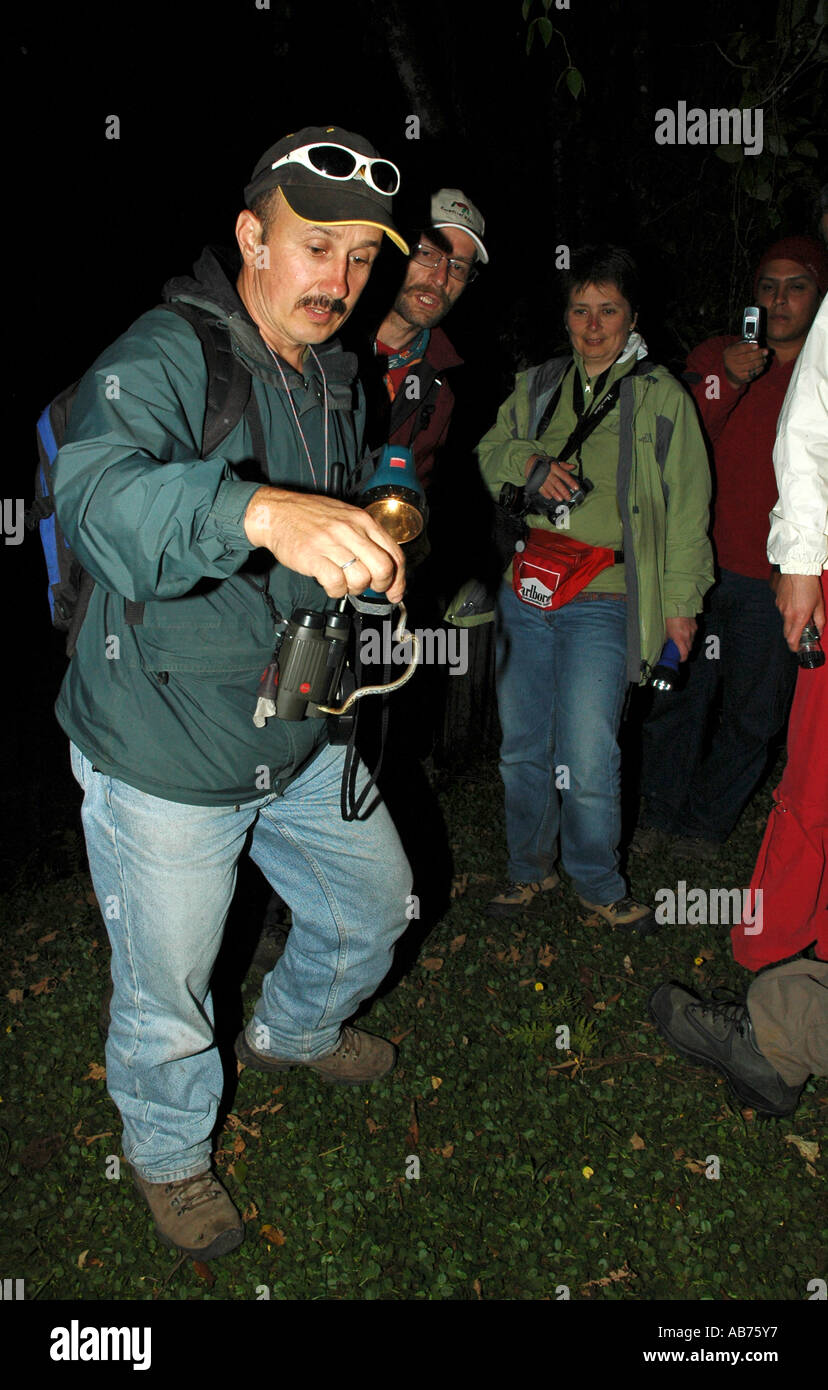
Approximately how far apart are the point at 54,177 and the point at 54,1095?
15.1 feet

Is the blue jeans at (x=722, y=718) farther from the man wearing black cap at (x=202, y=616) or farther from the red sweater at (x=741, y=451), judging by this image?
the man wearing black cap at (x=202, y=616)

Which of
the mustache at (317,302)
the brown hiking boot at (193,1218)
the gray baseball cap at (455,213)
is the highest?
the gray baseball cap at (455,213)

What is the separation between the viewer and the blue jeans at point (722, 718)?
15.6ft

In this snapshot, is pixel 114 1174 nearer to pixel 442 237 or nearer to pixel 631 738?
pixel 442 237

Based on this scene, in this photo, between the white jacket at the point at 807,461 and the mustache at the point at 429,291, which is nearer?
the white jacket at the point at 807,461

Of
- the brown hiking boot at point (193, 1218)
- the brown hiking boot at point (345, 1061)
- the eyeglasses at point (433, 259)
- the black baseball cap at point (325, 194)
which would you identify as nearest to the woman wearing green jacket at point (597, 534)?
the eyeglasses at point (433, 259)

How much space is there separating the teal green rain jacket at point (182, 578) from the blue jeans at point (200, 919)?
126mm

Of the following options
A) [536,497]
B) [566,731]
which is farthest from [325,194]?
[566,731]

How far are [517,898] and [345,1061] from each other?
4.53ft

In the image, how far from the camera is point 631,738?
20.3ft

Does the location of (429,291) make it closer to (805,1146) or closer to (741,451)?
(741,451)

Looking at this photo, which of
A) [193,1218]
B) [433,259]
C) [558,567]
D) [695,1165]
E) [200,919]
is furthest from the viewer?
[558,567]

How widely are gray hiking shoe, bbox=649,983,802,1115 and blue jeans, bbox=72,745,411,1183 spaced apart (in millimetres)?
1289

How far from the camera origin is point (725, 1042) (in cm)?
341
